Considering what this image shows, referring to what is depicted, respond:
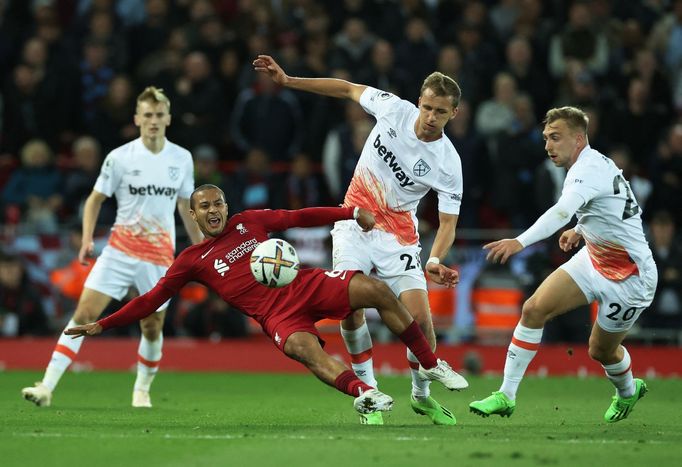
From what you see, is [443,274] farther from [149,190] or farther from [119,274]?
[119,274]

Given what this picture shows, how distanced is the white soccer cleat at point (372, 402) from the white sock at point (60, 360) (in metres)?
3.90

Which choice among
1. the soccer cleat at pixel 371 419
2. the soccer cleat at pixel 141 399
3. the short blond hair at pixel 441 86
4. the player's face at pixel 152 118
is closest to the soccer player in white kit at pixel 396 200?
the short blond hair at pixel 441 86

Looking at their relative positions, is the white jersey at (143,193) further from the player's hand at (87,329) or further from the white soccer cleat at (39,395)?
the player's hand at (87,329)

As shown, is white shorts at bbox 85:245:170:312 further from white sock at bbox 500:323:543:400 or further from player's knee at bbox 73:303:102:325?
white sock at bbox 500:323:543:400

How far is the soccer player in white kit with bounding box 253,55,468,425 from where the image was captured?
1045 centimetres

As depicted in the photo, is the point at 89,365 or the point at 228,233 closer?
the point at 228,233

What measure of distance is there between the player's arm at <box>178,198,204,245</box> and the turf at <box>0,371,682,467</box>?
5.10 ft

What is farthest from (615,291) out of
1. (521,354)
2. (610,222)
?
(521,354)

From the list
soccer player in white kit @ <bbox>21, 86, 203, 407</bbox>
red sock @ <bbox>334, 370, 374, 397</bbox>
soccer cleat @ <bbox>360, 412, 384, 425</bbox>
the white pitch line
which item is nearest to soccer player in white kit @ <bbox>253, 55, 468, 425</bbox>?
soccer cleat @ <bbox>360, 412, 384, 425</bbox>

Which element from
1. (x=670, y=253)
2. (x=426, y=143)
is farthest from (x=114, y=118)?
(x=426, y=143)

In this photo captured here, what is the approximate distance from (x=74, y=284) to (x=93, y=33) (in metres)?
4.71

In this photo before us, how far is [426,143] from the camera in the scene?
34.5 feet

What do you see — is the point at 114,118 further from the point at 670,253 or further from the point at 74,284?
the point at 670,253

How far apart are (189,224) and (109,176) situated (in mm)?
870
